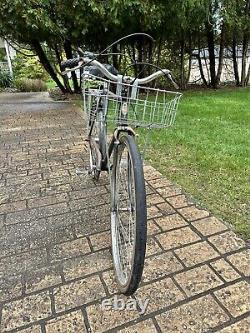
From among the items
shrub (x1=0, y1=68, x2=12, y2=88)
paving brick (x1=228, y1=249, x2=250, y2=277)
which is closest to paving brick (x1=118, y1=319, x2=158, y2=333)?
paving brick (x1=228, y1=249, x2=250, y2=277)

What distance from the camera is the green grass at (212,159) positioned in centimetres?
233

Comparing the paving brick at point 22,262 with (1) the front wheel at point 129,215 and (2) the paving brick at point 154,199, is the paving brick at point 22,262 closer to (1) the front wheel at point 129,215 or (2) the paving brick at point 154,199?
(1) the front wheel at point 129,215

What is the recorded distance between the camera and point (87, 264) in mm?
1783

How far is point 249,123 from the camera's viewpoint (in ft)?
15.5

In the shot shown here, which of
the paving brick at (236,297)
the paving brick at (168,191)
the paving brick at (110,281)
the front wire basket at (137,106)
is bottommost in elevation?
the paving brick at (110,281)

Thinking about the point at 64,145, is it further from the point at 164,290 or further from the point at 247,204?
the point at 164,290

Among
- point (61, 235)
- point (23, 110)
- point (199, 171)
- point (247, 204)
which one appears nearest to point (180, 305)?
point (61, 235)

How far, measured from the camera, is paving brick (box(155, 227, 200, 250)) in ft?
6.28

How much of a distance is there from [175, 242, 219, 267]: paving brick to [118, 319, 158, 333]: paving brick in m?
0.43

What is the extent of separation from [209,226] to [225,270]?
417 mm

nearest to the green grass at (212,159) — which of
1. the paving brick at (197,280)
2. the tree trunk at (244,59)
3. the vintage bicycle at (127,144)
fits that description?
the paving brick at (197,280)

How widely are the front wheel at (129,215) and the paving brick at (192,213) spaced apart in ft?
1.56

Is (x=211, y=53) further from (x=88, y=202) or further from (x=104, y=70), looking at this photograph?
(x=104, y=70)

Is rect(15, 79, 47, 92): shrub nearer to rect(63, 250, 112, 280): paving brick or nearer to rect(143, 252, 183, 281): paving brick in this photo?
rect(63, 250, 112, 280): paving brick
